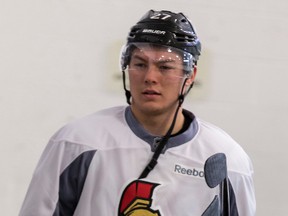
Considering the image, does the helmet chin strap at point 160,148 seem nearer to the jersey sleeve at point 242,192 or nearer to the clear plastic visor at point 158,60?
the clear plastic visor at point 158,60

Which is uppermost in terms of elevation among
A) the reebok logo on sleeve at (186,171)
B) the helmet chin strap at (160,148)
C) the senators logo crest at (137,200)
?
the helmet chin strap at (160,148)

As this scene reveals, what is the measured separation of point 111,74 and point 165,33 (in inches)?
34.2

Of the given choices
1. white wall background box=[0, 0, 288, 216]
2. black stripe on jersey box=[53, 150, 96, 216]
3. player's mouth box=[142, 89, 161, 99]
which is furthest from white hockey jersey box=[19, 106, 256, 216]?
white wall background box=[0, 0, 288, 216]

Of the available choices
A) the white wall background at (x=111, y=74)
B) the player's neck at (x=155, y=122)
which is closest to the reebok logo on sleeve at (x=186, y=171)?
the player's neck at (x=155, y=122)

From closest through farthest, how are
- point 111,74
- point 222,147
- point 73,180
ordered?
1. point 73,180
2. point 222,147
3. point 111,74

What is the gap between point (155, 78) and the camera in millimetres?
2041

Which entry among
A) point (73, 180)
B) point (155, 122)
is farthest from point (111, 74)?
Result: point (73, 180)

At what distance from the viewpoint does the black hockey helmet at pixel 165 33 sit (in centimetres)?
209

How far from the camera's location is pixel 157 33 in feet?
6.86

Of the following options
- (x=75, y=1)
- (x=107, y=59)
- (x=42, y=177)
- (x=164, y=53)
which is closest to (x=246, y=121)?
(x=107, y=59)

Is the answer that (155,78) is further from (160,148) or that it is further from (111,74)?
(111,74)

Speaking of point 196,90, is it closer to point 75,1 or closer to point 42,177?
point 75,1

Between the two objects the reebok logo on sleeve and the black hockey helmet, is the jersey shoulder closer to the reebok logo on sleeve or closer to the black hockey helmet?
the reebok logo on sleeve

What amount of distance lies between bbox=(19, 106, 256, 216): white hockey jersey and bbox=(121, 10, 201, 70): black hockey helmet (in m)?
0.21
